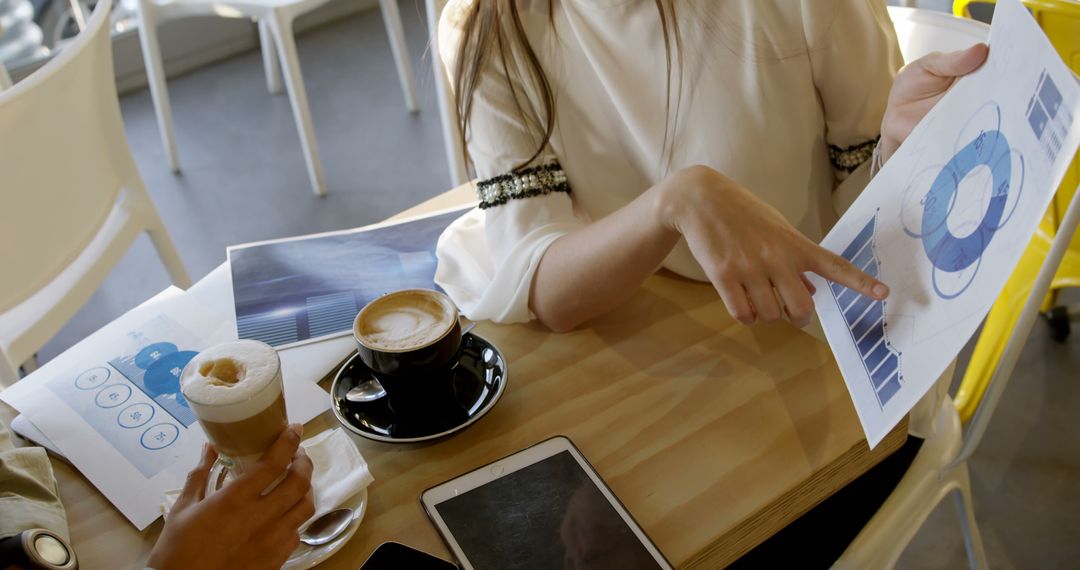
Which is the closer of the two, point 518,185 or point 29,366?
point 518,185

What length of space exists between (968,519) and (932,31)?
1.94 ft

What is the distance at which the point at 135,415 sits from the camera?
843 millimetres

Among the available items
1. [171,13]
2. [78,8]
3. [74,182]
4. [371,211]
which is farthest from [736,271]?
[78,8]

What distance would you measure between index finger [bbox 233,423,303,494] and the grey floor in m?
1.18

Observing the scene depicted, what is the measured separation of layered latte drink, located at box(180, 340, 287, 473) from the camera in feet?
2.32

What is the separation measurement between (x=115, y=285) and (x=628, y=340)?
1.92m

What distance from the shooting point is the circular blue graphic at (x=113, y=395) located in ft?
2.81

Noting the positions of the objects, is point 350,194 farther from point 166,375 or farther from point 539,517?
point 539,517

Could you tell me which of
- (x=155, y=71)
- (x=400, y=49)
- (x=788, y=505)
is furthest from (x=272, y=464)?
(x=400, y=49)

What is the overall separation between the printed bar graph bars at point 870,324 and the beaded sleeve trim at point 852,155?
0.33 meters

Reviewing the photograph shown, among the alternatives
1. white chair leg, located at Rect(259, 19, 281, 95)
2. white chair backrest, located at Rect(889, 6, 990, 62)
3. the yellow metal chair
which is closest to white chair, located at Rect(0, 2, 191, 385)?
white chair backrest, located at Rect(889, 6, 990, 62)

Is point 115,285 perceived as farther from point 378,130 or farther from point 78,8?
point 78,8

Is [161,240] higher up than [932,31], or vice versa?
[932,31]

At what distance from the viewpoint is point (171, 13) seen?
100.0 inches
